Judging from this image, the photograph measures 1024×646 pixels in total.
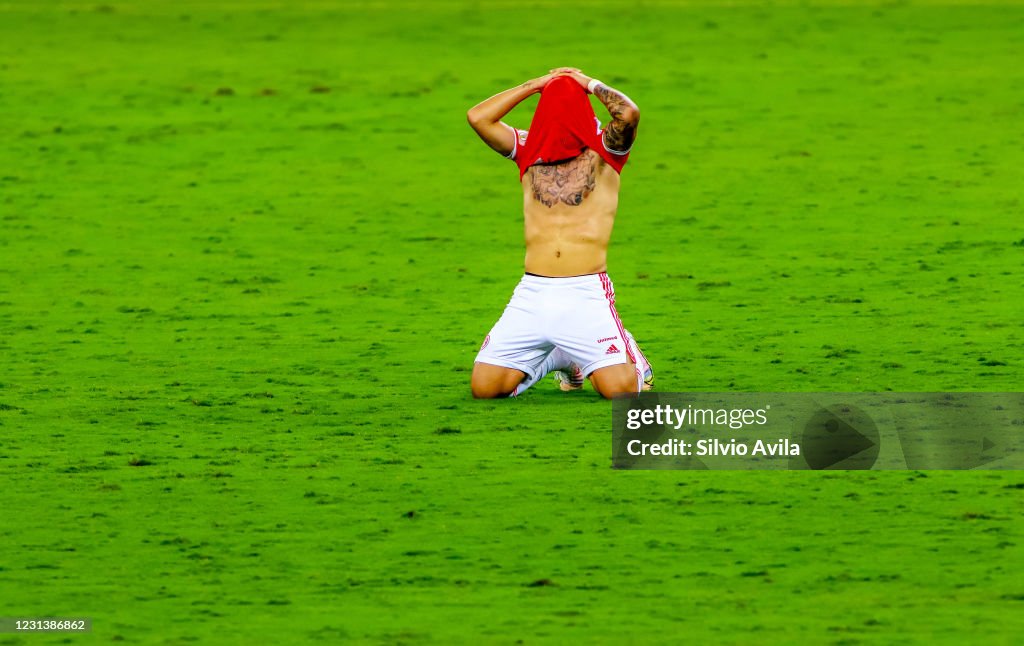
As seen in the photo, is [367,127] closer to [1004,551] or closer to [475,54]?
[475,54]

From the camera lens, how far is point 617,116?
977 cm

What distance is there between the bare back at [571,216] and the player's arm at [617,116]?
15 centimetres

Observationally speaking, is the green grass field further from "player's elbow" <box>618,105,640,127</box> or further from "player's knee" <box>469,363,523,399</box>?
"player's elbow" <box>618,105,640,127</box>

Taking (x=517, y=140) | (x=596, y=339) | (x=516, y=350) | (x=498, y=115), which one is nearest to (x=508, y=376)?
(x=516, y=350)

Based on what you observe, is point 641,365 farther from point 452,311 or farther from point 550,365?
point 452,311

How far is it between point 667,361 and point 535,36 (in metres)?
11.5

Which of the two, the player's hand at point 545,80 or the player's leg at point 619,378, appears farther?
the player's hand at point 545,80

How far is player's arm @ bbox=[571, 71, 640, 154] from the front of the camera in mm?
9750

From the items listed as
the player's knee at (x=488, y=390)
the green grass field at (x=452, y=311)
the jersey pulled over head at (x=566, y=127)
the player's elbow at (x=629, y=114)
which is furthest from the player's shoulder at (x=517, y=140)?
the green grass field at (x=452, y=311)

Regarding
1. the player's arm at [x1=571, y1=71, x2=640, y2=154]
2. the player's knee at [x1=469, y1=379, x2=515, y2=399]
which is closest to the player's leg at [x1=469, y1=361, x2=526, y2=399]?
the player's knee at [x1=469, y1=379, x2=515, y2=399]

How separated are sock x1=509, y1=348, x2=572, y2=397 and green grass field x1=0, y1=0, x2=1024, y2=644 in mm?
136

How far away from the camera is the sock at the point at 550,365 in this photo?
9.98 meters

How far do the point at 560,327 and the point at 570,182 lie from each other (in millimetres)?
829

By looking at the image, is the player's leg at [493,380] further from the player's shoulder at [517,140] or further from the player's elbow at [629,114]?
the player's elbow at [629,114]
